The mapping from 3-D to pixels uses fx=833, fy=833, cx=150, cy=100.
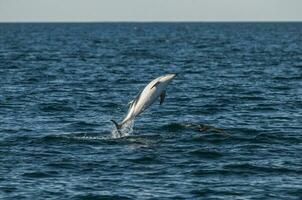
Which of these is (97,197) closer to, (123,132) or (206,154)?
(206,154)

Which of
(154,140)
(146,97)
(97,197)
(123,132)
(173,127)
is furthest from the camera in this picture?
(173,127)

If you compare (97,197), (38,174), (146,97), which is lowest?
(97,197)

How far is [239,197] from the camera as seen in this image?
22.5 metres

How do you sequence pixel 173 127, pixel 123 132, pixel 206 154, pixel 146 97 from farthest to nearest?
1. pixel 173 127
2. pixel 123 132
3. pixel 146 97
4. pixel 206 154

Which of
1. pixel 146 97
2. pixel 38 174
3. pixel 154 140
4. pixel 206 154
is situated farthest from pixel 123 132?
pixel 38 174

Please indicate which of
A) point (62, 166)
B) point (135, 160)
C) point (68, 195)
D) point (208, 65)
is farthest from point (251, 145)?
point (208, 65)

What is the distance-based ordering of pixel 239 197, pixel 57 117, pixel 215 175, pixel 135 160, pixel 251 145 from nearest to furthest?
pixel 239 197 < pixel 215 175 < pixel 135 160 < pixel 251 145 < pixel 57 117

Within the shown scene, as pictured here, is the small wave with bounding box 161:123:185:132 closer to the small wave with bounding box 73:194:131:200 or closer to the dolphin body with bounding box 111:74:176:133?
the dolphin body with bounding box 111:74:176:133

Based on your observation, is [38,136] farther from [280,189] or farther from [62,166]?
[280,189]

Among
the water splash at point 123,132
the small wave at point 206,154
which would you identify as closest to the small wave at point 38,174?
the small wave at point 206,154

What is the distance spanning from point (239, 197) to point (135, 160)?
17.8ft

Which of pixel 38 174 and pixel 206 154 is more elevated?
pixel 38 174

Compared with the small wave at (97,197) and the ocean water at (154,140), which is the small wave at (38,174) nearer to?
the ocean water at (154,140)

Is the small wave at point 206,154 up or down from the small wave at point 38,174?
down
